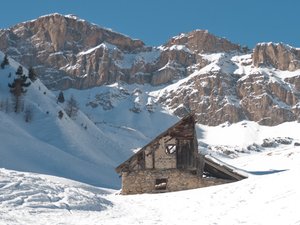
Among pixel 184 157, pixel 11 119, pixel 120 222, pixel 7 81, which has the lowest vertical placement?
pixel 120 222

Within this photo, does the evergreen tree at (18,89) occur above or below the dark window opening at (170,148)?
above

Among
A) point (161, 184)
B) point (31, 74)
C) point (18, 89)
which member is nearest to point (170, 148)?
point (161, 184)

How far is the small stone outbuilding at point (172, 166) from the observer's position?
27.4m

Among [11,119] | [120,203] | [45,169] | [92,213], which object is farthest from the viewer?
[11,119]

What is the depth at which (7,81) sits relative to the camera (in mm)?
81875

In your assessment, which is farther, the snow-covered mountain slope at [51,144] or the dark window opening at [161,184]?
the snow-covered mountain slope at [51,144]

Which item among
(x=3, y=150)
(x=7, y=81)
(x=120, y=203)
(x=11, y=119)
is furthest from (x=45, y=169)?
(x=120, y=203)

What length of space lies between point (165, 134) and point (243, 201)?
458 inches

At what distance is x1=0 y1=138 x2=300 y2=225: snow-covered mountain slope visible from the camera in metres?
13.8

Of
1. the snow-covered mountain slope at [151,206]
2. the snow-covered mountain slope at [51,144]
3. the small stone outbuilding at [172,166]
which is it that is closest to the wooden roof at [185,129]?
the small stone outbuilding at [172,166]

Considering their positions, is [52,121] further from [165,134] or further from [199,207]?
[199,207]

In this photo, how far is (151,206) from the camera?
58.7 feet

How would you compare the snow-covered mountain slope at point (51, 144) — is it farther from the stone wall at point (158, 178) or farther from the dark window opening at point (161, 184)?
the dark window opening at point (161, 184)

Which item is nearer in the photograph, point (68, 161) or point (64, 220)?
point (64, 220)
